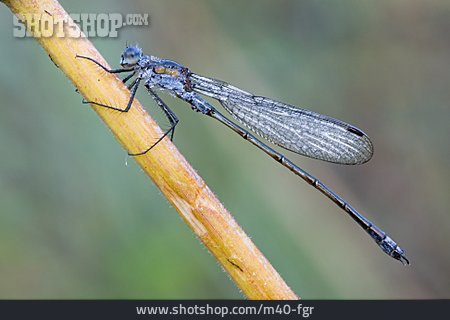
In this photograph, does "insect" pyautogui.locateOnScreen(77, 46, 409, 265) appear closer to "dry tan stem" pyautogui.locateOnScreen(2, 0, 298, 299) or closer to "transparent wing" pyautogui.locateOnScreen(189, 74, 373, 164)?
"transparent wing" pyautogui.locateOnScreen(189, 74, 373, 164)

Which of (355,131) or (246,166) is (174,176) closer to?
(355,131)

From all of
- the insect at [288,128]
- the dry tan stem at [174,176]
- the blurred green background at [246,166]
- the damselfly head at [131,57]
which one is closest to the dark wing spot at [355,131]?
the insect at [288,128]

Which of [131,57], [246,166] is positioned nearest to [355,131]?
[246,166]

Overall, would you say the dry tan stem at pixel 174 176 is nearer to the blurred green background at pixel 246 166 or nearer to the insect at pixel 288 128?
the insect at pixel 288 128

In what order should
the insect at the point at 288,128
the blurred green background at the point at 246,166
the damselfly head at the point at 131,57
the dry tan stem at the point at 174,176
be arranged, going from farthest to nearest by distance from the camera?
the blurred green background at the point at 246,166 → the insect at the point at 288,128 → the damselfly head at the point at 131,57 → the dry tan stem at the point at 174,176

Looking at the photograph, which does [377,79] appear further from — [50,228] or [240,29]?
[50,228]

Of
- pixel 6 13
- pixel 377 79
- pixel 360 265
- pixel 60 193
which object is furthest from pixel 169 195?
pixel 377 79
